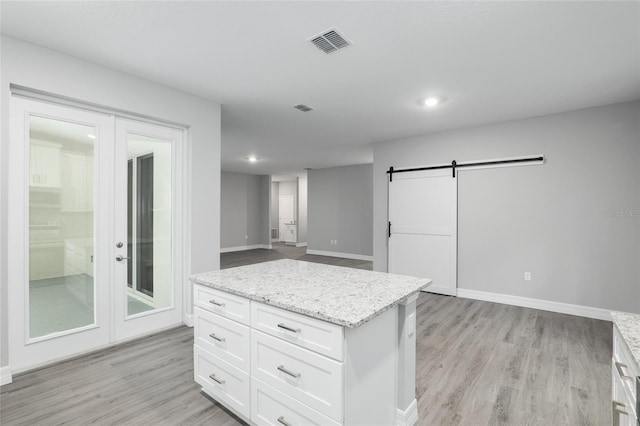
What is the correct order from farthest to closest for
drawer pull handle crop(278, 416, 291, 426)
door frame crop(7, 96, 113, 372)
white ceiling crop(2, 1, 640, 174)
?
door frame crop(7, 96, 113, 372)
white ceiling crop(2, 1, 640, 174)
drawer pull handle crop(278, 416, 291, 426)

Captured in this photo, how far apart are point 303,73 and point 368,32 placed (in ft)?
2.86

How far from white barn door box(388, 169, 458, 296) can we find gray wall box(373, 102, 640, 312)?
170mm

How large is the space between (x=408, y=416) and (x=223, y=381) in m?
1.18

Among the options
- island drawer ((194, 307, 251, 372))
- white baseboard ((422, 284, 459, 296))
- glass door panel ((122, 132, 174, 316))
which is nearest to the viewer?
island drawer ((194, 307, 251, 372))

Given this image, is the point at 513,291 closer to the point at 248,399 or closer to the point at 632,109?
the point at 632,109

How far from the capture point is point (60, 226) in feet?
9.12

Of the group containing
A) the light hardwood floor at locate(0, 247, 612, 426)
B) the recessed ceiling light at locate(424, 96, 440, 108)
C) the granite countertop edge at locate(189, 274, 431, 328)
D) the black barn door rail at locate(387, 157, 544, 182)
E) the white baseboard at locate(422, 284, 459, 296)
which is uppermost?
the recessed ceiling light at locate(424, 96, 440, 108)

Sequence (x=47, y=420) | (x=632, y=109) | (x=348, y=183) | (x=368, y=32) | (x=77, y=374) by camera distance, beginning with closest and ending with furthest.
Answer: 1. (x=47, y=420)
2. (x=368, y=32)
3. (x=77, y=374)
4. (x=632, y=109)
5. (x=348, y=183)

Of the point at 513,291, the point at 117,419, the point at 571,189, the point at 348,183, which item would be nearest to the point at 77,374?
the point at 117,419

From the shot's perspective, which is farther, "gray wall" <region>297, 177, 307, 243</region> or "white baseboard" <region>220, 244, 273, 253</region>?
"gray wall" <region>297, 177, 307, 243</region>

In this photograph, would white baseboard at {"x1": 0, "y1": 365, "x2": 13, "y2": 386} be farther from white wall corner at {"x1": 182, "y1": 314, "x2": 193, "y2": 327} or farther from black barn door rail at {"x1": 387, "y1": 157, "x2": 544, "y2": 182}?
black barn door rail at {"x1": 387, "y1": 157, "x2": 544, "y2": 182}

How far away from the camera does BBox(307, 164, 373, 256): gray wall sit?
841 cm

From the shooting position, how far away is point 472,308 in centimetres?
432

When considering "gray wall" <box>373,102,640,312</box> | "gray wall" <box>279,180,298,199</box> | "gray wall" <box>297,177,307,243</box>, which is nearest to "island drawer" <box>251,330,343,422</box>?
"gray wall" <box>373,102,640,312</box>
